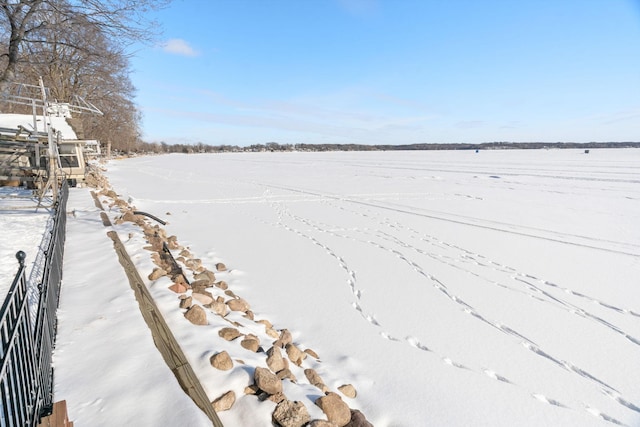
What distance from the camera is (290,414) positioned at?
272 centimetres

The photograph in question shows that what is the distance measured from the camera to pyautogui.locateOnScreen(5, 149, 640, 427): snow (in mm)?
3086

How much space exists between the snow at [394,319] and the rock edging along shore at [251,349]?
0.07 m

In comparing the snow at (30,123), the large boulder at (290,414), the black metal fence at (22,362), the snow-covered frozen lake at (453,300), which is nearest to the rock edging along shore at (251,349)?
the large boulder at (290,414)

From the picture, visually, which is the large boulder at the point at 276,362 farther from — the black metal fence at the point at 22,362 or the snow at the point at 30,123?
the snow at the point at 30,123

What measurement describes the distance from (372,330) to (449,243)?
5.03 meters

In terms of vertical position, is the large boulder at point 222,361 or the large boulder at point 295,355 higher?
the large boulder at point 222,361

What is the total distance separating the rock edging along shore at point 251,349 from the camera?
288 centimetres

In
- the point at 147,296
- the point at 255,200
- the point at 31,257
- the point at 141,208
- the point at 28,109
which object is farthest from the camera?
the point at 28,109

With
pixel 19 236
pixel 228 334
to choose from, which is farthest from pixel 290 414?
pixel 19 236

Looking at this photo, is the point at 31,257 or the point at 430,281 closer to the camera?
the point at 31,257

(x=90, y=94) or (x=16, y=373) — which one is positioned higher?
(x=90, y=94)

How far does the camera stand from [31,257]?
594 cm

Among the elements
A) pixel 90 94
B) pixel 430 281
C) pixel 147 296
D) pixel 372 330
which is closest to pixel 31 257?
pixel 147 296

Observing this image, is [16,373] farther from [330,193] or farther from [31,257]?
[330,193]
